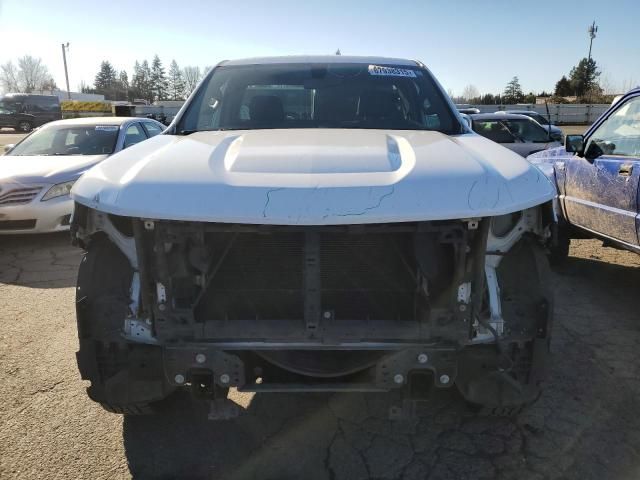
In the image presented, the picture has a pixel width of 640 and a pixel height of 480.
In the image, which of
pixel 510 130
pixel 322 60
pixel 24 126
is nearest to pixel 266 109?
pixel 322 60

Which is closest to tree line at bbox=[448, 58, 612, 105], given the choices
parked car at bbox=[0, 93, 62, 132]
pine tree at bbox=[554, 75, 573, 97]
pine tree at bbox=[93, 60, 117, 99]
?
pine tree at bbox=[554, 75, 573, 97]

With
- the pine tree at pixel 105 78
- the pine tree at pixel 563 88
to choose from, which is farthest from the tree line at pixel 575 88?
the pine tree at pixel 105 78

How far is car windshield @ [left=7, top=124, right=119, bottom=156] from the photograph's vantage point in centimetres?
754

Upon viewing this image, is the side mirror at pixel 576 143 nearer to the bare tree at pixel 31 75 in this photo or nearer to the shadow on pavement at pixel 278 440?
the shadow on pavement at pixel 278 440

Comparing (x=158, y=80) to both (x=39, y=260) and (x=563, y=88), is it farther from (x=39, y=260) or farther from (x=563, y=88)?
(x=39, y=260)

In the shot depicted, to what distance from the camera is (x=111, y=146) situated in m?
7.62

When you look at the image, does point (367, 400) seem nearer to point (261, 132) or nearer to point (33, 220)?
point (261, 132)

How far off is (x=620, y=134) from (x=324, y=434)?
378 centimetres

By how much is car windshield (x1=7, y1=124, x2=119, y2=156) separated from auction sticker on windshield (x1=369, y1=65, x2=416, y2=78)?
516 cm

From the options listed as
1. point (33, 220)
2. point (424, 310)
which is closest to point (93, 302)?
point (424, 310)

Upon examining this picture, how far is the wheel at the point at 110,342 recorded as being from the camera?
7.42ft

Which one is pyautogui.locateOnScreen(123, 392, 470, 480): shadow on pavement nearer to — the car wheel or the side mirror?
the car wheel

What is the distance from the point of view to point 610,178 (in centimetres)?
436

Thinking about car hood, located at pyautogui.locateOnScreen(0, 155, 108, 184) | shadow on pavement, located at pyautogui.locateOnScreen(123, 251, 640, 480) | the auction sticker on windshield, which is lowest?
shadow on pavement, located at pyautogui.locateOnScreen(123, 251, 640, 480)
